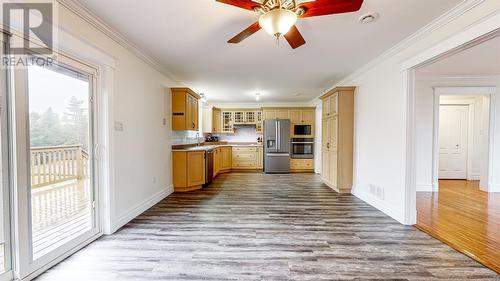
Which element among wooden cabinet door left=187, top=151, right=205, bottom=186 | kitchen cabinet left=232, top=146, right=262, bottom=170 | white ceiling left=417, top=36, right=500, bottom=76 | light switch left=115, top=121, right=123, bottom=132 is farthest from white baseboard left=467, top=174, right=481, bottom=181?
light switch left=115, top=121, right=123, bottom=132

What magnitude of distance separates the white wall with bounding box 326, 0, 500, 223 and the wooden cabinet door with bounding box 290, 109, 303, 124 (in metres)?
2.87

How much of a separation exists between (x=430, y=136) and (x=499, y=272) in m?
3.57

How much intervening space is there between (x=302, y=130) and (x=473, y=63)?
13.7 ft

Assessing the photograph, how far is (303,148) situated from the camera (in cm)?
710

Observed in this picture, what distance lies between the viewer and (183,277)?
1810 mm

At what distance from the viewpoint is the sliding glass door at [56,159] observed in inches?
70.1

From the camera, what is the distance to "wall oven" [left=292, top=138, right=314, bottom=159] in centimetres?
704

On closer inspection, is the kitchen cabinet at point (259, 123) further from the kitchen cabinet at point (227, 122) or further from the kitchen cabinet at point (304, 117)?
the kitchen cabinet at point (304, 117)

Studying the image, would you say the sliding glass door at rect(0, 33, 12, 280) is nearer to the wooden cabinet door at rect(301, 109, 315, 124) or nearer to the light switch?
the light switch

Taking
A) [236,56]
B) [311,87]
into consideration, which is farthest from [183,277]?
[311,87]

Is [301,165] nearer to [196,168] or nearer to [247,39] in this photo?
[196,168]

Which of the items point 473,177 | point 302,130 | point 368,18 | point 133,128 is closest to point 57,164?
point 133,128

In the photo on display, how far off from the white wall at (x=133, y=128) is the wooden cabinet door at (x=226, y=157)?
9.20ft

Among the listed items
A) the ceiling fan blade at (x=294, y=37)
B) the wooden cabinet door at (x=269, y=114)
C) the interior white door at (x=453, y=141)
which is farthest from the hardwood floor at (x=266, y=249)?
the wooden cabinet door at (x=269, y=114)
